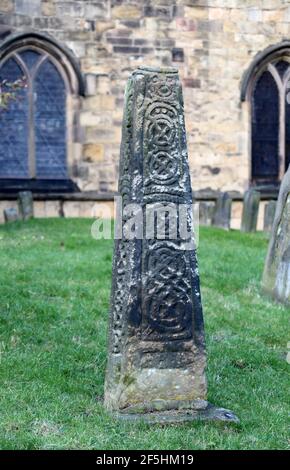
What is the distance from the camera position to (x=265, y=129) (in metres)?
18.6

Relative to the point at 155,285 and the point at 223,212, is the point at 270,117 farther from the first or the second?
the point at 155,285

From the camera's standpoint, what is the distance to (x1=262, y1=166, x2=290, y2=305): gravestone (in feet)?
28.3

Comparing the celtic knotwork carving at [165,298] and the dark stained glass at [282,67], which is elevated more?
the dark stained glass at [282,67]

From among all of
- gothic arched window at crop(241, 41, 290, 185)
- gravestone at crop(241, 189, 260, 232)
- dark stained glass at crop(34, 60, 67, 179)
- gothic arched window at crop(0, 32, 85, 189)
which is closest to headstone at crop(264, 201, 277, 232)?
gravestone at crop(241, 189, 260, 232)

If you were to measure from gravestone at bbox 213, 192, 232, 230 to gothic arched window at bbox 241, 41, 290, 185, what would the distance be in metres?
2.90

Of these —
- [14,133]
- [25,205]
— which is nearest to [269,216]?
[25,205]

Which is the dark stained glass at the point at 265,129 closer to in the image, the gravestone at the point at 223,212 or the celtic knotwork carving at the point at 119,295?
the gravestone at the point at 223,212

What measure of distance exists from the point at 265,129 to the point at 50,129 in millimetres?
4804

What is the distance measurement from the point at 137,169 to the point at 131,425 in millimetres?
1529

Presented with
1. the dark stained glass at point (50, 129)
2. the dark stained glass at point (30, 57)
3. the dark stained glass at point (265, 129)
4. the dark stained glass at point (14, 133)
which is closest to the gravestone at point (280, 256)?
the dark stained glass at point (50, 129)

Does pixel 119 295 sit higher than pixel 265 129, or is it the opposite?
pixel 265 129

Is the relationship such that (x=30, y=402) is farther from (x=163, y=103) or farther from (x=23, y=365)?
(x=163, y=103)

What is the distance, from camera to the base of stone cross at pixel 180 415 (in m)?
4.93

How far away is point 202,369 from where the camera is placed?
16.9ft
